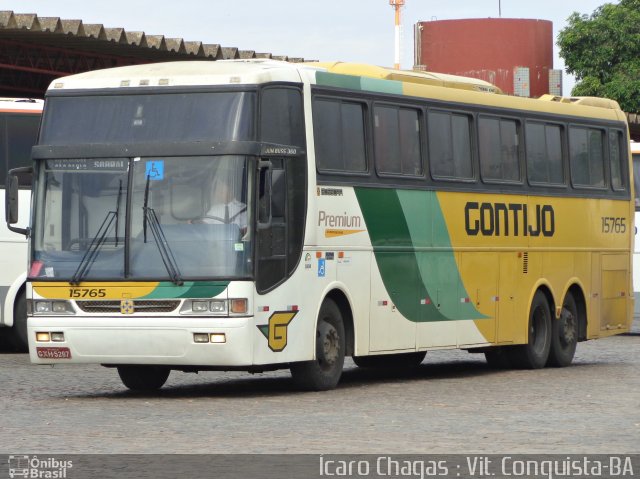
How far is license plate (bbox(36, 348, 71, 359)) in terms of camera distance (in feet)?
54.9

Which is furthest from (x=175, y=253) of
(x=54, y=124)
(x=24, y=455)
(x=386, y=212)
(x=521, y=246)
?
(x=521, y=246)

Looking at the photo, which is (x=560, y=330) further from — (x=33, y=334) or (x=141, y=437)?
(x=141, y=437)

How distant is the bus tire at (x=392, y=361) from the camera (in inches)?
862

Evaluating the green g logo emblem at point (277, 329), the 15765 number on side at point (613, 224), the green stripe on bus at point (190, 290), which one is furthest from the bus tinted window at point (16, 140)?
the green g logo emblem at point (277, 329)

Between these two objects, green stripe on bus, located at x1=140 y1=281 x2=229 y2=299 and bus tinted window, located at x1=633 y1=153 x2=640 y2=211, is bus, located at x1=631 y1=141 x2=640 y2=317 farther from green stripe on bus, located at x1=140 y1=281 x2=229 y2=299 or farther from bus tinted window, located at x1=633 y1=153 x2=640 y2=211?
green stripe on bus, located at x1=140 y1=281 x2=229 y2=299

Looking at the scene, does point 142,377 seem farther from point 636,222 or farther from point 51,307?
point 636,222

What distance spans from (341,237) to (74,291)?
9.57ft

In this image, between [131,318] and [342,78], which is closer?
[131,318]

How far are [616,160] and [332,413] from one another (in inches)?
426

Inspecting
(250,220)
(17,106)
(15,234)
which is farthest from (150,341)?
(17,106)

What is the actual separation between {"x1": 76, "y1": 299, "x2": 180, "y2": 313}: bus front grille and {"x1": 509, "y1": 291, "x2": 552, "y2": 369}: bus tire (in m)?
6.99

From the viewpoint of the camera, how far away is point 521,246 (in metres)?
21.9

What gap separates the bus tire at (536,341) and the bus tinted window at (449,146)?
2.42 m

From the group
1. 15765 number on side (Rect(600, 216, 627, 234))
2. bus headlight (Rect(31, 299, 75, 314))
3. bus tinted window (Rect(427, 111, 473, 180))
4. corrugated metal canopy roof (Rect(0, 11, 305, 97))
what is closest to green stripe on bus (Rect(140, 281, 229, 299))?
bus headlight (Rect(31, 299, 75, 314))
